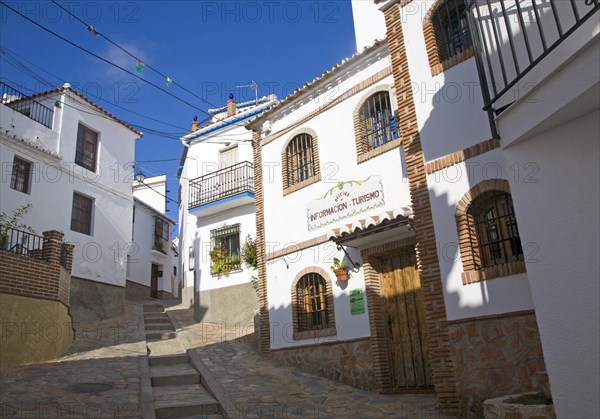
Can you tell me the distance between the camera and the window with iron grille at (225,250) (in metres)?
17.9

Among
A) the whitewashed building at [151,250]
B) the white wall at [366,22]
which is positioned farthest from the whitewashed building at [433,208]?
the whitewashed building at [151,250]

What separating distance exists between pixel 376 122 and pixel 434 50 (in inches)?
101

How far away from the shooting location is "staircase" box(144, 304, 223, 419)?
26.5 ft

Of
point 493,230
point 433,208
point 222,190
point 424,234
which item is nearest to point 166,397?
point 424,234

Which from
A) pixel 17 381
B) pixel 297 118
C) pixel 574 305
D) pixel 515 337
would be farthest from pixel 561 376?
pixel 297 118

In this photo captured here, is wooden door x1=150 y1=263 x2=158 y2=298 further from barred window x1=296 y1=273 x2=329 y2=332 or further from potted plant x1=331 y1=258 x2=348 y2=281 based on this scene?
potted plant x1=331 y1=258 x2=348 y2=281

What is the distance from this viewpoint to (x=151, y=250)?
25.5 m

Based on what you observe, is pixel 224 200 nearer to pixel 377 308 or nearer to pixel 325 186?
pixel 325 186

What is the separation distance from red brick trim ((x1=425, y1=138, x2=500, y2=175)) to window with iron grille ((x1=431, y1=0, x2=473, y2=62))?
1879mm

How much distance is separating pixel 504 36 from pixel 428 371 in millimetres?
5922

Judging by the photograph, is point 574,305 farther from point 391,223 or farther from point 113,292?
point 113,292

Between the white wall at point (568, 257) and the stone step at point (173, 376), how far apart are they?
7.19m

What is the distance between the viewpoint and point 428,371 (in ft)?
30.8

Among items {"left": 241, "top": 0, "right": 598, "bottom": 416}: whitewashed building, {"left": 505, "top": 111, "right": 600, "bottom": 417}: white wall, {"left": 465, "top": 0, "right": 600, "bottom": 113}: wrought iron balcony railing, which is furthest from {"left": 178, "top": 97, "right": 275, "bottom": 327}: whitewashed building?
{"left": 505, "top": 111, "right": 600, "bottom": 417}: white wall
